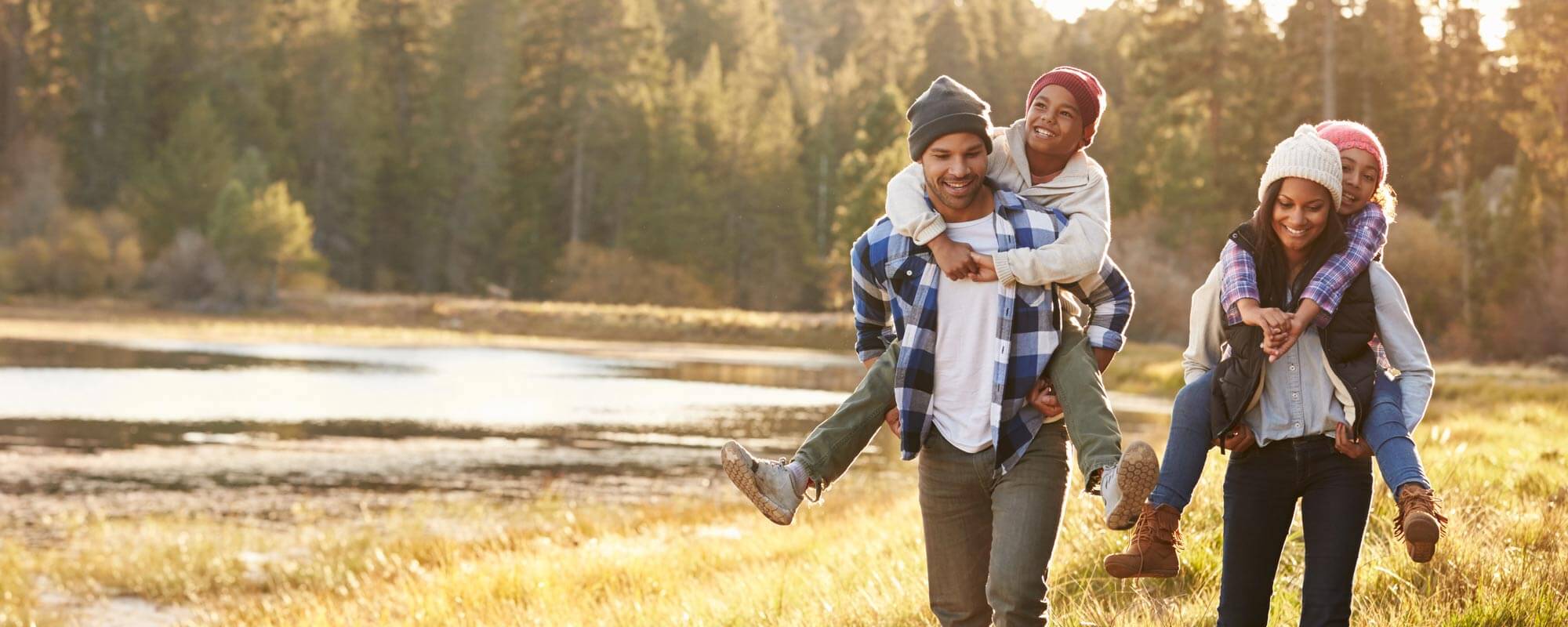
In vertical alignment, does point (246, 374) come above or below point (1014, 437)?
below

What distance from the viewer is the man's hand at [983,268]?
4094 mm

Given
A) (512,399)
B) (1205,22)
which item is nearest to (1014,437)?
(512,399)

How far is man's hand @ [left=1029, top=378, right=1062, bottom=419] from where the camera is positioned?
13.5 ft

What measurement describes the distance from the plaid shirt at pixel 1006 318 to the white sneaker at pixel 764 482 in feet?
1.20

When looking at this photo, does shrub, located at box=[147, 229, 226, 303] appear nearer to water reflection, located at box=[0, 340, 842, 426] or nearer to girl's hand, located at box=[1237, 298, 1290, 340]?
water reflection, located at box=[0, 340, 842, 426]

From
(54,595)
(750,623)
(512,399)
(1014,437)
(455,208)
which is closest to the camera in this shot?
(1014,437)

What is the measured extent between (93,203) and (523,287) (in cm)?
2029

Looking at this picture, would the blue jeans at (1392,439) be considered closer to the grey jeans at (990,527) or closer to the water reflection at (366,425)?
the grey jeans at (990,527)

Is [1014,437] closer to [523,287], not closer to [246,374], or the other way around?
[246,374]

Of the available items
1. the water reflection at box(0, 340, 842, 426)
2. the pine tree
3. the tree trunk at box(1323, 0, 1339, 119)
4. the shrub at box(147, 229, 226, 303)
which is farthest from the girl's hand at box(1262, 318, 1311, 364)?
the pine tree

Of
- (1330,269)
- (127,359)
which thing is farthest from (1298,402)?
(127,359)

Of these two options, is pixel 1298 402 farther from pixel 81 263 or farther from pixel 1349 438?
pixel 81 263

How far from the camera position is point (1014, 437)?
4.12 meters

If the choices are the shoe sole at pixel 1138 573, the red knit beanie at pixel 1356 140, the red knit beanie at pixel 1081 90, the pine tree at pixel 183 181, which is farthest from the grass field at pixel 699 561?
the pine tree at pixel 183 181
